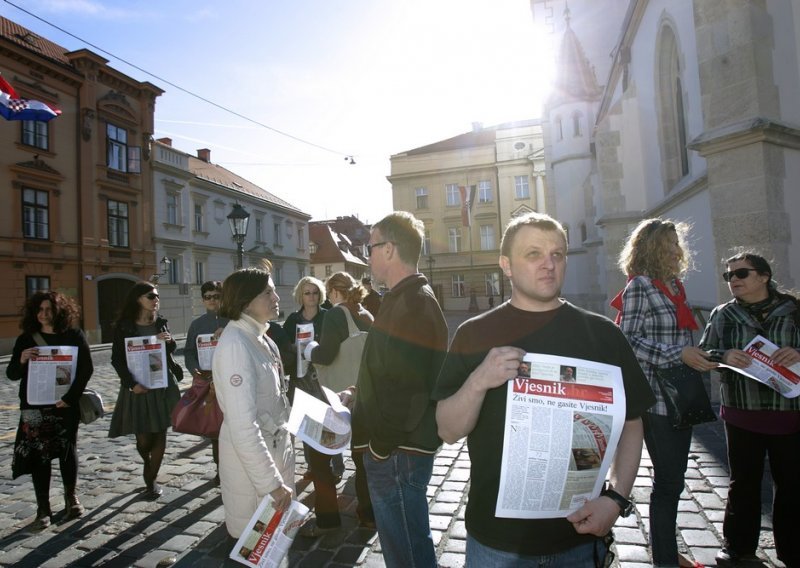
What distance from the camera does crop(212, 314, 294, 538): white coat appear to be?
237cm

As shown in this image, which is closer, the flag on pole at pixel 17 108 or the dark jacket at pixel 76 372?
the dark jacket at pixel 76 372

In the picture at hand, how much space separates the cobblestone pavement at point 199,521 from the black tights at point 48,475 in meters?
0.20

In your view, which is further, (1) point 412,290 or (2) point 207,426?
(2) point 207,426

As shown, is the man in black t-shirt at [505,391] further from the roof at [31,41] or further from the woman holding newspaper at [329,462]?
the roof at [31,41]

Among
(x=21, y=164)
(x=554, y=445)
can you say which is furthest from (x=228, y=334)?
(x=21, y=164)

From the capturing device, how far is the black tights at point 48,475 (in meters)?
3.89

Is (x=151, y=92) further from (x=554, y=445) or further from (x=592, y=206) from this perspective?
(x=554, y=445)

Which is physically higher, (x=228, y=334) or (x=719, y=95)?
(x=719, y=95)

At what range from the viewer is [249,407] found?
2424mm

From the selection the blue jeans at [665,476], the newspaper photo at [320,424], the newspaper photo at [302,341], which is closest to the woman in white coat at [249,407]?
the newspaper photo at [320,424]

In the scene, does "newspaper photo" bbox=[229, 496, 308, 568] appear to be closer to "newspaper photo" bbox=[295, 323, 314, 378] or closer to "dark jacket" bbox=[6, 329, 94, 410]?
"newspaper photo" bbox=[295, 323, 314, 378]

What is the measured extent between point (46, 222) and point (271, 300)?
22961 millimetres

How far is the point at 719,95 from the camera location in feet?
20.5

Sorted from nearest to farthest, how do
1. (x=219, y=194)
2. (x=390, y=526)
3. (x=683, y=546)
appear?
(x=390, y=526)
(x=683, y=546)
(x=219, y=194)
